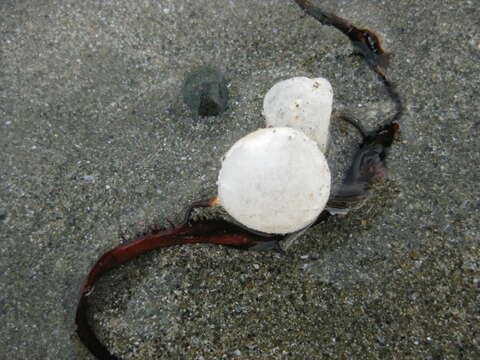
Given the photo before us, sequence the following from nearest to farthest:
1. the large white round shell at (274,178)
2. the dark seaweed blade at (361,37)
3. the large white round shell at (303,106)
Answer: the large white round shell at (274,178), the large white round shell at (303,106), the dark seaweed blade at (361,37)

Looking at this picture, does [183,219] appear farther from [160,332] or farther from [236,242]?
[160,332]

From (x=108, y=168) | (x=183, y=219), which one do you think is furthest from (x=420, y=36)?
(x=108, y=168)

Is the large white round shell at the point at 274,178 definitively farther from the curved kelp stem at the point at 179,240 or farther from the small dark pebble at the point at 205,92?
the small dark pebble at the point at 205,92

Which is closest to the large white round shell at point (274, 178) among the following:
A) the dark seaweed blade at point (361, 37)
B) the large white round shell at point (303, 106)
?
the large white round shell at point (303, 106)

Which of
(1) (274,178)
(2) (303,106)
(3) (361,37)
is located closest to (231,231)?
(1) (274,178)

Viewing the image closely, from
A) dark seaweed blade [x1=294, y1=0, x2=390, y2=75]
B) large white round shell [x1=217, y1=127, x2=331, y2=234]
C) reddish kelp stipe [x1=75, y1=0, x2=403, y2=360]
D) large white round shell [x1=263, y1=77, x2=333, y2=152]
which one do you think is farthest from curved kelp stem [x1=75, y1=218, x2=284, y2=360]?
dark seaweed blade [x1=294, y1=0, x2=390, y2=75]

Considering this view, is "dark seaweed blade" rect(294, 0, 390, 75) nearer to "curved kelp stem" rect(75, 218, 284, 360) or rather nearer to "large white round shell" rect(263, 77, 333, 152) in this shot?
"large white round shell" rect(263, 77, 333, 152)

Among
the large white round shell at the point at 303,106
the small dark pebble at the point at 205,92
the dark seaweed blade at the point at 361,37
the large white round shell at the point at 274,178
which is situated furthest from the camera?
the dark seaweed blade at the point at 361,37
